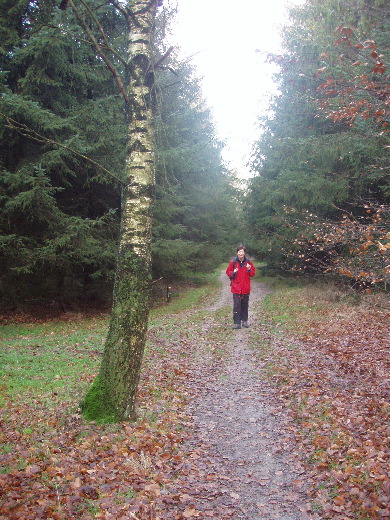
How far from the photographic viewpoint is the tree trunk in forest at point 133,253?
5.59m

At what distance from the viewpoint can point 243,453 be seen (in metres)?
5.32

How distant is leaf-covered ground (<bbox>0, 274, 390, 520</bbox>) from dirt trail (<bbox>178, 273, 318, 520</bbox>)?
0.06ft

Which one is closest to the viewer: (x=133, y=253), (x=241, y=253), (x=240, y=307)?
(x=133, y=253)

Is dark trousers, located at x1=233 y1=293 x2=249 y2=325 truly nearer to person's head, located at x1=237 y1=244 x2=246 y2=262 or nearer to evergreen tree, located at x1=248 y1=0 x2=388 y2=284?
person's head, located at x1=237 y1=244 x2=246 y2=262

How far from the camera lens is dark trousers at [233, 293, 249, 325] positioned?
1222 centimetres

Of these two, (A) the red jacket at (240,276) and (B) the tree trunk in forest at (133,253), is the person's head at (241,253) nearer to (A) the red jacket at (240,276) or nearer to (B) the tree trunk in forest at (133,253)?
(A) the red jacket at (240,276)

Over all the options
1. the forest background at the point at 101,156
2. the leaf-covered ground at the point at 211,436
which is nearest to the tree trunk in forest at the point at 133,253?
the leaf-covered ground at the point at 211,436

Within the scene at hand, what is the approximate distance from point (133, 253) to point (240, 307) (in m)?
7.71

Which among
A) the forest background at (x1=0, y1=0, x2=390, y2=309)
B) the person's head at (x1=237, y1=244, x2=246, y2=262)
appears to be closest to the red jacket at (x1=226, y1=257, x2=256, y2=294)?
the person's head at (x1=237, y1=244, x2=246, y2=262)

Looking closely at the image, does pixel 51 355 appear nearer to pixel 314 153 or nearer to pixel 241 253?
pixel 241 253

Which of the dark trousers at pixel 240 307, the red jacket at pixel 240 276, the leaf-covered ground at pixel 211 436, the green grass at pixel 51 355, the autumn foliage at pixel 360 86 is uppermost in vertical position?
the autumn foliage at pixel 360 86

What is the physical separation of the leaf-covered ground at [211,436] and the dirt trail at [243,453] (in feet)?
0.06

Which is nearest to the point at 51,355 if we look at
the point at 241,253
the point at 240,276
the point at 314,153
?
the point at 240,276

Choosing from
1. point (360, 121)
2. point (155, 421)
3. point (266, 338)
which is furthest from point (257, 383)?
point (360, 121)
